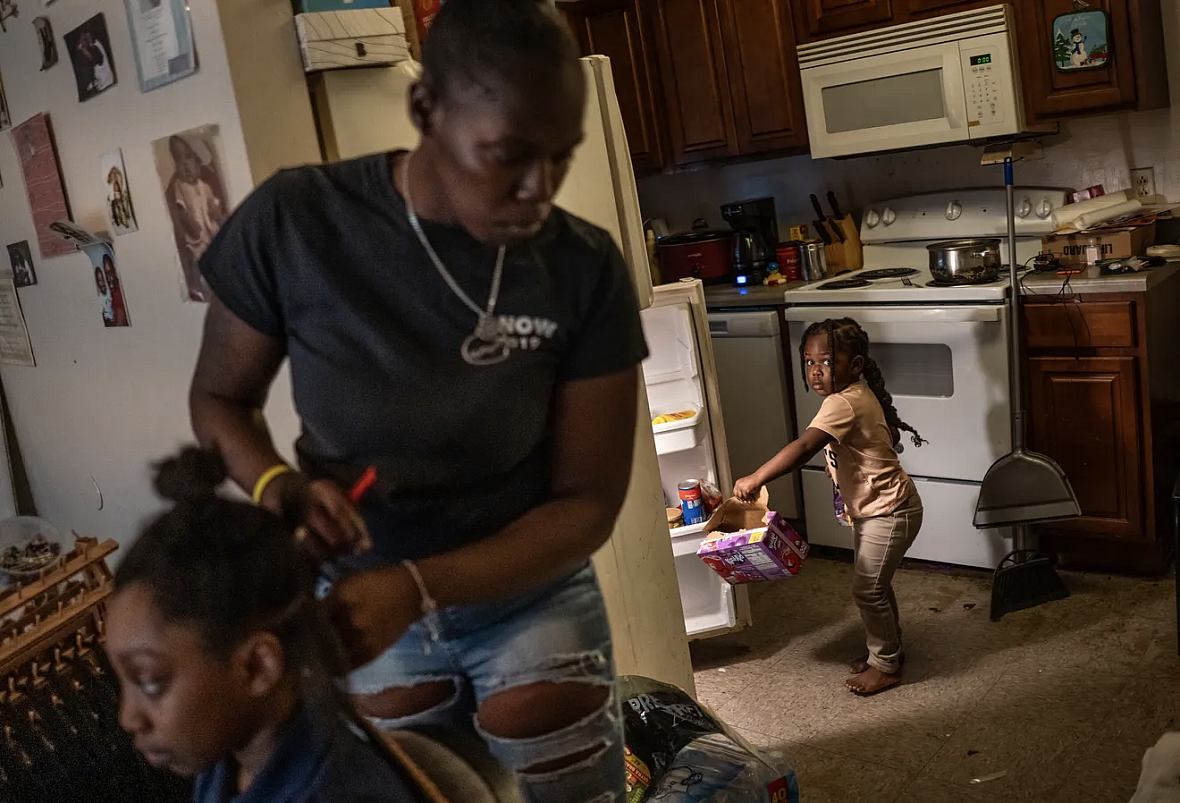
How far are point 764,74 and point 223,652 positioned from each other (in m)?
2.67

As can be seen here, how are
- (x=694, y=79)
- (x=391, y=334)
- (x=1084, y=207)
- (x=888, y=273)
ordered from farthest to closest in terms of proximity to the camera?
(x=694, y=79) < (x=888, y=273) < (x=1084, y=207) < (x=391, y=334)

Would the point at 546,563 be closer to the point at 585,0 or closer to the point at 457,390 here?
the point at 457,390

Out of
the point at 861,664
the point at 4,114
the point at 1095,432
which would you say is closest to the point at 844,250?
the point at 1095,432

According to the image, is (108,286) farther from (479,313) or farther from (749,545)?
(749,545)

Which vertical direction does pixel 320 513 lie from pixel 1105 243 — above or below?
above

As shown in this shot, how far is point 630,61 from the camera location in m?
2.98

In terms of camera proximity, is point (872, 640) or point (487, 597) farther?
point (872, 640)

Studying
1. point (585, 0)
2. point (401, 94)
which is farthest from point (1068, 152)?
point (401, 94)

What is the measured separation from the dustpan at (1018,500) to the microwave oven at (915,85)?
17cm

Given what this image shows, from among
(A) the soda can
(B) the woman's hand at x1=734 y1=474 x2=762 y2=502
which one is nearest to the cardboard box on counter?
(B) the woman's hand at x1=734 y1=474 x2=762 y2=502

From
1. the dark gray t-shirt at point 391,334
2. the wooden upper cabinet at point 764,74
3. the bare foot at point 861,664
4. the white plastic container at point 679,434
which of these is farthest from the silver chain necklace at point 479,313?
the wooden upper cabinet at point 764,74

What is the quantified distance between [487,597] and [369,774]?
0.14m

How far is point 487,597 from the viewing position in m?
0.75

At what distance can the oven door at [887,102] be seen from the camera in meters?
2.59
